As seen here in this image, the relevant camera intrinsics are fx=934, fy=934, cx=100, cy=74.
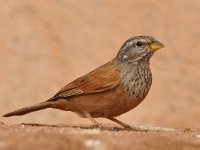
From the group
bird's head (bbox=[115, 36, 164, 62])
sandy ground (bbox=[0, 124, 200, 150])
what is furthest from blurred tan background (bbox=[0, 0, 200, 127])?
sandy ground (bbox=[0, 124, 200, 150])

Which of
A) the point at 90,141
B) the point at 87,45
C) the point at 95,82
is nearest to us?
the point at 90,141

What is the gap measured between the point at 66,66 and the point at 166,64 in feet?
5.54

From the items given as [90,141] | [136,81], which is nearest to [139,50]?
[136,81]

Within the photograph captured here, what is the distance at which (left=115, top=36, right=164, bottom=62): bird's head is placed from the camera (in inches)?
395

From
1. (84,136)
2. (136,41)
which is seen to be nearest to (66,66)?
(136,41)

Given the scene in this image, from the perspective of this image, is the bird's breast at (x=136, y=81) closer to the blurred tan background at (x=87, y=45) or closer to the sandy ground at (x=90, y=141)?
the sandy ground at (x=90, y=141)

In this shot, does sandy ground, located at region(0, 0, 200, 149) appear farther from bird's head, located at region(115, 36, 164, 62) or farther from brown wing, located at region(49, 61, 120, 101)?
brown wing, located at region(49, 61, 120, 101)

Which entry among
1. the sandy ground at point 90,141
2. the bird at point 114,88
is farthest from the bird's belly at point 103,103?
the sandy ground at point 90,141

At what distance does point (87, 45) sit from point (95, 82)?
6116mm

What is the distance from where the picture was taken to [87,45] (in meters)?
15.9

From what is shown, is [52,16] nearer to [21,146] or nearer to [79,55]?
[79,55]

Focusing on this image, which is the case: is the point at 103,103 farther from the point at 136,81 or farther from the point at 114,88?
the point at 136,81

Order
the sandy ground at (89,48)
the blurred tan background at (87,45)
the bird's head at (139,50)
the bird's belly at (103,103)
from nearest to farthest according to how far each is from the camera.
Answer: the bird's belly at (103,103)
the bird's head at (139,50)
the sandy ground at (89,48)
the blurred tan background at (87,45)

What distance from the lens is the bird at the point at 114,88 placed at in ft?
31.1
